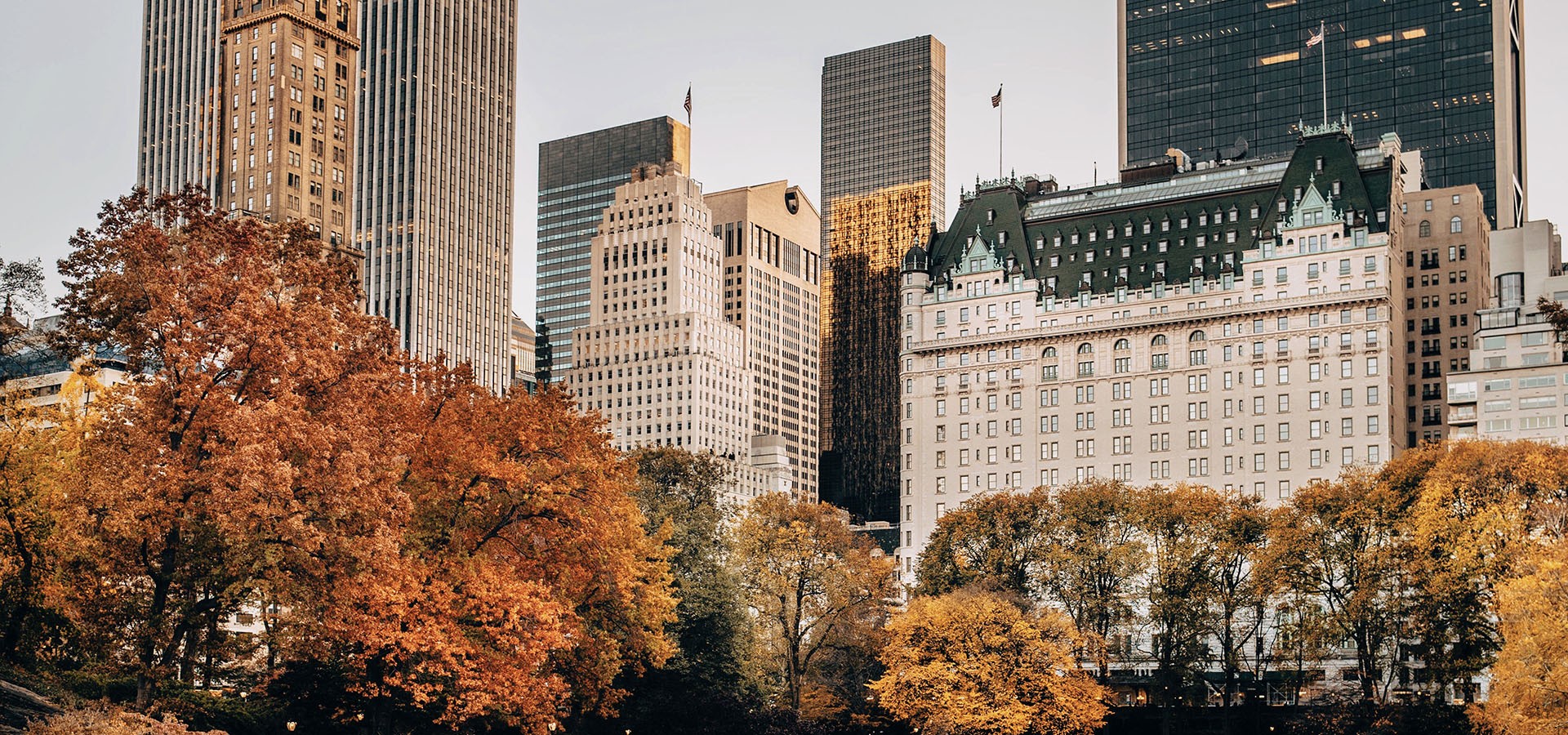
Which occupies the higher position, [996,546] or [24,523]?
[24,523]

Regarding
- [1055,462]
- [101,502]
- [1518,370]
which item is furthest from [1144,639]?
[101,502]

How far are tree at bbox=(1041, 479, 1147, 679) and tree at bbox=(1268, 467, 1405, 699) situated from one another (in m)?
14.7

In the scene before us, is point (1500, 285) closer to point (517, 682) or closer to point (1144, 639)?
point (1144, 639)

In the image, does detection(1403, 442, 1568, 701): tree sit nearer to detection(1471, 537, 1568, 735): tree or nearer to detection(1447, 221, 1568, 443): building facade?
detection(1471, 537, 1568, 735): tree

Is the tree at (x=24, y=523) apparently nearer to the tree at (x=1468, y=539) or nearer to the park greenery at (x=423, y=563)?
the park greenery at (x=423, y=563)

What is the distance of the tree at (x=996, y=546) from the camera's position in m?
135

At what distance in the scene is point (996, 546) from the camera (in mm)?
138000

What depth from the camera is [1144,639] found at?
563 ft

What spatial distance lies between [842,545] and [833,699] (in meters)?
12.2

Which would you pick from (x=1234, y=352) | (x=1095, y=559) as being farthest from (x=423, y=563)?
(x=1234, y=352)

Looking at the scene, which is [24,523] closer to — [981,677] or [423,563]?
[423,563]

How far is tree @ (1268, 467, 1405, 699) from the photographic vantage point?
10975 cm

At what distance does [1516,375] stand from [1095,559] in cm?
7204

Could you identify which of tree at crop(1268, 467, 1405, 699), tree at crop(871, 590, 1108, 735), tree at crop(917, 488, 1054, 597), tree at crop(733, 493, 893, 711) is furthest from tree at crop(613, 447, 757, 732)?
tree at crop(1268, 467, 1405, 699)
